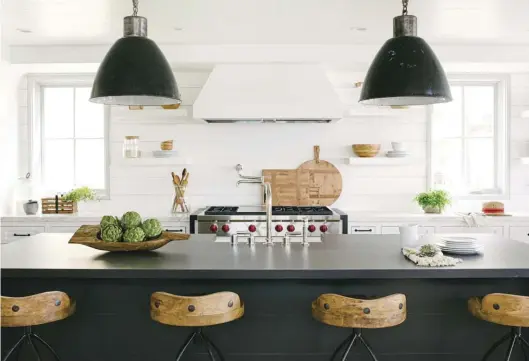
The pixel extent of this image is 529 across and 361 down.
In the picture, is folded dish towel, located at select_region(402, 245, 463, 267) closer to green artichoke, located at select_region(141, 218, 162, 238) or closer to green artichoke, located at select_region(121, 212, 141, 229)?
green artichoke, located at select_region(141, 218, 162, 238)

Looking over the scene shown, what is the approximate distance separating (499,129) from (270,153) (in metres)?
2.60

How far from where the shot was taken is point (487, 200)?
563 centimetres

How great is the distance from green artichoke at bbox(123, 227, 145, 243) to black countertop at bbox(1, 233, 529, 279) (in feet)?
0.28

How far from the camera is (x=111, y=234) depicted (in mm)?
2773

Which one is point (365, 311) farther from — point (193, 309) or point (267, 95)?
point (267, 95)

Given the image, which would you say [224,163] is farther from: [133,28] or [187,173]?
[133,28]

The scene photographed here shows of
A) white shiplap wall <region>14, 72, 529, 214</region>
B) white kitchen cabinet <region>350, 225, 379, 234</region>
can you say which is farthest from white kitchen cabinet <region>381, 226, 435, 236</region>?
white shiplap wall <region>14, 72, 529, 214</region>

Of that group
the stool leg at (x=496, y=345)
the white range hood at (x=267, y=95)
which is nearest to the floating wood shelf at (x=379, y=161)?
the white range hood at (x=267, y=95)

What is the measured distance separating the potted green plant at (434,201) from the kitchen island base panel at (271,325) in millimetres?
2635

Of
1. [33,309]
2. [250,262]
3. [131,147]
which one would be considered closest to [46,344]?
[33,309]

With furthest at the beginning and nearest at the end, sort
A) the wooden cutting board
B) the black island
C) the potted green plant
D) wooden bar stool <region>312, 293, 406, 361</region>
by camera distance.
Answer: the wooden cutting board
the potted green plant
the black island
wooden bar stool <region>312, 293, 406, 361</region>

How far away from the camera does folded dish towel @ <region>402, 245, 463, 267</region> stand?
2445 millimetres

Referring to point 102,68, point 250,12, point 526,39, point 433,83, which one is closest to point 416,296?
point 433,83

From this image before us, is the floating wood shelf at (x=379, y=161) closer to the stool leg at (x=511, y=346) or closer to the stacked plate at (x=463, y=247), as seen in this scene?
the stacked plate at (x=463, y=247)
